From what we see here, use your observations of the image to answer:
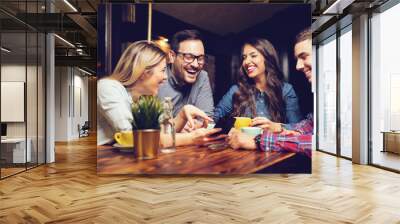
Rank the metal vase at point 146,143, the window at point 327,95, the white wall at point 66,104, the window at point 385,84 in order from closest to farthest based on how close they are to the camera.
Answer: the metal vase at point 146,143 < the window at point 385,84 < the window at point 327,95 < the white wall at point 66,104

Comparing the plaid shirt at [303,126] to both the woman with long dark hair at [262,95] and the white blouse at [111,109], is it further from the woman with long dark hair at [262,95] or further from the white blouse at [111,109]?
the white blouse at [111,109]

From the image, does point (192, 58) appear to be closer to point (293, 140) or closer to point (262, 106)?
point (262, 106)

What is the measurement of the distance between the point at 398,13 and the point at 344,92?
2.51m

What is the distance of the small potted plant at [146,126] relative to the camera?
237 inches

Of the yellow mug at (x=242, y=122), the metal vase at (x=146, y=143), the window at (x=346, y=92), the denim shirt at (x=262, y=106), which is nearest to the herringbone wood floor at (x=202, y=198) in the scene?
the metal vase at (x=146, y=143)

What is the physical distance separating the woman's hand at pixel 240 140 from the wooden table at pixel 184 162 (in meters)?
0.13

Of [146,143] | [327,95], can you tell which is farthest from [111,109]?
[327,95]

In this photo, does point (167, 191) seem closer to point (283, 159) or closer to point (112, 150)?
point (112, 150)

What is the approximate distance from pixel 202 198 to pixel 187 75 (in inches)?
87.6

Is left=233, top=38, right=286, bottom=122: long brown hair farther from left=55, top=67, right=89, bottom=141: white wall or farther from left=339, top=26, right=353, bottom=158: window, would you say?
left=55, top=67, right=89, bottom=141: white wall

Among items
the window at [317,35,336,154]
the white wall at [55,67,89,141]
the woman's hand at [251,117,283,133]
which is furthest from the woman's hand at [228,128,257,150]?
the white wall at [55,67,89,141]

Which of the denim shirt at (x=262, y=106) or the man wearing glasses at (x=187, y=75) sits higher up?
the man wearing glasses at (x=187, y=75)

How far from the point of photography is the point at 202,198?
15.2 feet

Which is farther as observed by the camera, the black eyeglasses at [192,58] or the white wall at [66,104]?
the white wall at [66,104]
